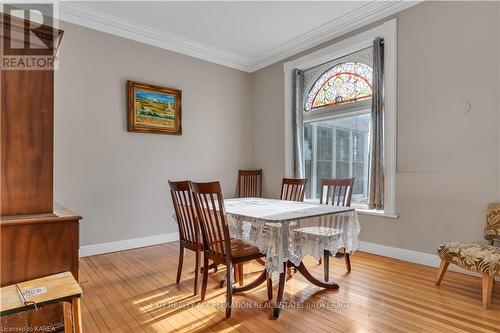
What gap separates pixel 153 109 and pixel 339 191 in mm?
2695

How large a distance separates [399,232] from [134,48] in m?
4.05

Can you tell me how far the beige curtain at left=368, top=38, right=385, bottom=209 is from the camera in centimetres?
347

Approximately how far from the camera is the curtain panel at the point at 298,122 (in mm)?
4555

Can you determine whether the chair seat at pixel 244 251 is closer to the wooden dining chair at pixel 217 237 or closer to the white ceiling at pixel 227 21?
the wooden dining chair at pixel 217 237

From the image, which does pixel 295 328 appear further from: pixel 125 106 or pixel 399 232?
pixel 125 106

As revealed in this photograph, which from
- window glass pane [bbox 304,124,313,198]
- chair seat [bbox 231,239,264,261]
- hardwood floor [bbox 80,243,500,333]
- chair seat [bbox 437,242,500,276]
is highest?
window glass pane [bbox 304,124,313,198]

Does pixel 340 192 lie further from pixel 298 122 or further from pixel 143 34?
pixel 143 34

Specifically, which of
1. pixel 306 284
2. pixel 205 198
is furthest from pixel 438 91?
pixel 205 198

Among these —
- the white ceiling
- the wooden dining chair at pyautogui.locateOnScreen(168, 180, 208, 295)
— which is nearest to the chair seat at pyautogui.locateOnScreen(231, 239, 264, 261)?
the wooden dining chair at pyautogui.locateOnScreen(168, 180, 208, 295)

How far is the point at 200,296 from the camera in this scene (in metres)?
2.42

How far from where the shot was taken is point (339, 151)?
420 cm

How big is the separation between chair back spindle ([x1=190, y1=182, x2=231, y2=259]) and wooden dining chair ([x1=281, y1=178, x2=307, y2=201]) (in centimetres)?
146

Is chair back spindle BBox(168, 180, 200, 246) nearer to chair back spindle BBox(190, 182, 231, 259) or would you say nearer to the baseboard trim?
chair back spindle BBox(190, 182, 231, 259)

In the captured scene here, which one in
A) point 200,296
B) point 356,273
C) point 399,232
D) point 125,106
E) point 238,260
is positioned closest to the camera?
point 238,260
